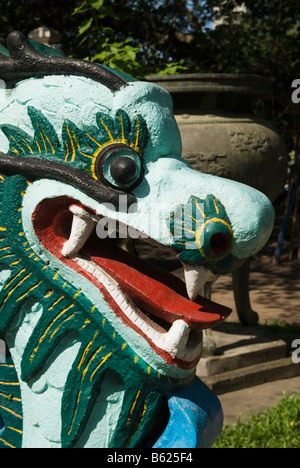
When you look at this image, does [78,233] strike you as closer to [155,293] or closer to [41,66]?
[155,293]

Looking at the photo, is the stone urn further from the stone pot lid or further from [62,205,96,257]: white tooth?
[62,205,96,257]: white tooth

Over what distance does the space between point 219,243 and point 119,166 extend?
0.25 m

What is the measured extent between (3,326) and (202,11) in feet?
22.3

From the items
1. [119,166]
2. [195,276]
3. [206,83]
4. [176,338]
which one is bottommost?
[176,338]

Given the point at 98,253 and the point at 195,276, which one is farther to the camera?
the point at 98,253

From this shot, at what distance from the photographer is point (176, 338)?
126 cm

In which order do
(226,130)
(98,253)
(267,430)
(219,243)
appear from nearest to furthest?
(219,243) → (98,253) → (267,430) → (226,130)

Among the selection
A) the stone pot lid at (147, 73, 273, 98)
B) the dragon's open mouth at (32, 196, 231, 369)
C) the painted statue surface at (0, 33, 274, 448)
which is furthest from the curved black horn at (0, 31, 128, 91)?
the stone pot lid at (147, 73, 273, 98)

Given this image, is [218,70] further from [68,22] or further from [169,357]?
[169,357]

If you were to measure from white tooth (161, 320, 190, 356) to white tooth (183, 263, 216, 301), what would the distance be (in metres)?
0.08

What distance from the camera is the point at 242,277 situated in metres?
3.85

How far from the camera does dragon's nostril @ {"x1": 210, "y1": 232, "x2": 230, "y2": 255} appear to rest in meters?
1.20

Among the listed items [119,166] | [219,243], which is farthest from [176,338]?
[119,166]

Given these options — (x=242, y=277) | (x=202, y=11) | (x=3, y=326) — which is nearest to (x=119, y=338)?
(x=3, y=326)
